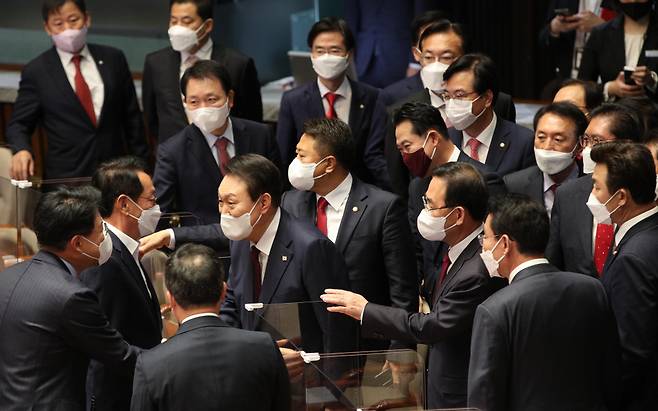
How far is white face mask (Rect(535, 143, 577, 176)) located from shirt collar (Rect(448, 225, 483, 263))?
106 centimetres

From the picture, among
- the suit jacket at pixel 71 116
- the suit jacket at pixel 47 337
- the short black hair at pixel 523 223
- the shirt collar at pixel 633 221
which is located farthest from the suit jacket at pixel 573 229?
the suit jacket at pixel 71 116

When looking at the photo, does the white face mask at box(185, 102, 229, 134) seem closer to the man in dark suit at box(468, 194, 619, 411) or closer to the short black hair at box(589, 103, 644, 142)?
the short black hair at box(589, 103, 644, 142)

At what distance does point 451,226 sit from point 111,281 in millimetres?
1272

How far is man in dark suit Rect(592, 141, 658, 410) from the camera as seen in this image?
3920mm

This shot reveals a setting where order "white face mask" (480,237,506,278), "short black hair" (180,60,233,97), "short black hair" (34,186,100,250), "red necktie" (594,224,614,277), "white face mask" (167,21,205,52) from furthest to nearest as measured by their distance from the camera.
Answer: "white face mask" (167,21,205,52)
"short black hair" (180,60,233,97)
"red necktie" (594,224,614,277)
"short black hair" (34,186,100,250)
"white face mask" (480,237,506,278)

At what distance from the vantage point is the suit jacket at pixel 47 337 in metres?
3.91

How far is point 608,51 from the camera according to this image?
654 cm

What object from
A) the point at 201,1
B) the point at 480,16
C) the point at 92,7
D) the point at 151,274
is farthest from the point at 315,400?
the point at 92,7

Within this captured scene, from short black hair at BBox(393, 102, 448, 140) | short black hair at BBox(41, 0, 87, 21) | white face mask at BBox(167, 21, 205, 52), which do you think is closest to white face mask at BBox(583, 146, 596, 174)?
short black hair at BBox(393, 102, 448, 140)

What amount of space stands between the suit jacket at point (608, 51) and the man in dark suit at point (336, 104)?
1.23 metres

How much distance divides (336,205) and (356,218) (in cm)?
14

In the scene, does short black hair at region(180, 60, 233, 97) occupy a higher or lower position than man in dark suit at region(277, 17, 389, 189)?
higher

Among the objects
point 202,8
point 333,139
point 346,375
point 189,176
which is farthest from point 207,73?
point 346,375

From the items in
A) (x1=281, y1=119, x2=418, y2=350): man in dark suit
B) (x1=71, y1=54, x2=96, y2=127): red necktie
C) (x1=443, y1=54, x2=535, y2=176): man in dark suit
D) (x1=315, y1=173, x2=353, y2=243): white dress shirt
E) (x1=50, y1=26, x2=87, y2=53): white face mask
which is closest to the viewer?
(x1=281, y1=119, x2=418, y2=350): man in dark suit
